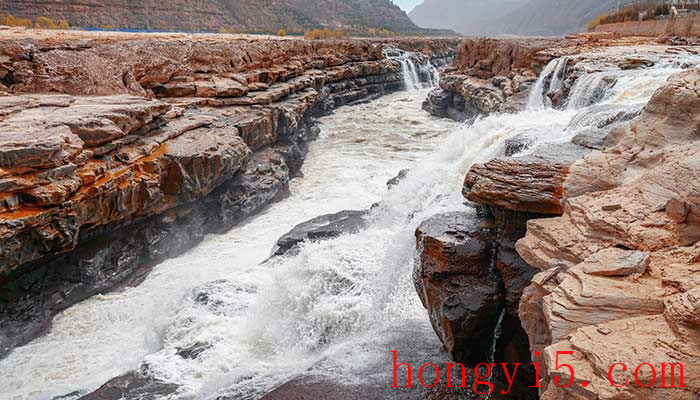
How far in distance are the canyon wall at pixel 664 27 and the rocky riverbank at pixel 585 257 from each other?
1545 centimetres

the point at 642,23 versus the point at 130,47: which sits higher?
the point at 130,47

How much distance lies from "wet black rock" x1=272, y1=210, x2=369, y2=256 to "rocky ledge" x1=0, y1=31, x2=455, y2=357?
2683mm

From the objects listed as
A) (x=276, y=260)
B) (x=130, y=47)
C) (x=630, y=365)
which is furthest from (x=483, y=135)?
(x=130, y=47)

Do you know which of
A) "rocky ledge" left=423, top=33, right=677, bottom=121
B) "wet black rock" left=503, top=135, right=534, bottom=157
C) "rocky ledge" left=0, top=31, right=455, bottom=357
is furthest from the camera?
"rocky ledge" left=423, top=33, right=677, bottom=121

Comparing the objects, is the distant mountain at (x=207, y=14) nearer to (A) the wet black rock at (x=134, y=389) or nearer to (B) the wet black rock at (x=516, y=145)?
(A) the wet black rock at (x=134, y=389)

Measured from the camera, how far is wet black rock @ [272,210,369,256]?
949 cm

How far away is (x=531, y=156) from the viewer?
6.14 m

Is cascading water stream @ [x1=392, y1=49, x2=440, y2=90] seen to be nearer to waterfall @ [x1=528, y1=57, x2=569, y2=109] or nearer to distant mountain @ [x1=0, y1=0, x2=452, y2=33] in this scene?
waterfall @ [x1=528, y1=57, x2=569, y2=109]

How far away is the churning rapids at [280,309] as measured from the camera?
20.9ft

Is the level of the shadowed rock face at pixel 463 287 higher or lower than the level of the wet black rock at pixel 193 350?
higher

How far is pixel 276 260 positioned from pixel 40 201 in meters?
4.02

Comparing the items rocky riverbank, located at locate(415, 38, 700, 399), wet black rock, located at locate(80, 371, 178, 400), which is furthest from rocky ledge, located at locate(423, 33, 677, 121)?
wet black rock, located at locate(80, 371, 178, 400)

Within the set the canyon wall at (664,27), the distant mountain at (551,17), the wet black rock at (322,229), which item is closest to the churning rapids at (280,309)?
the wet black rock at (322,229)

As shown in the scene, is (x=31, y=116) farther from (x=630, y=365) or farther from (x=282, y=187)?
(x=630, y=365)
